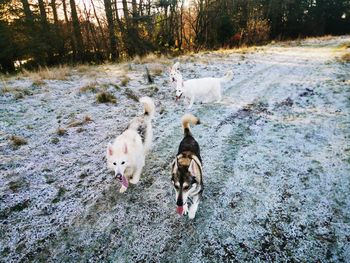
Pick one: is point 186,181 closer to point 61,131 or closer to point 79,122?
point 61,131

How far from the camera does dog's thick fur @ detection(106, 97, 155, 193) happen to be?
142 inches

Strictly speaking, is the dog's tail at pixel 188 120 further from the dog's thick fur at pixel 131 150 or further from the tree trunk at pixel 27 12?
the tree trunk at pixel 27 12

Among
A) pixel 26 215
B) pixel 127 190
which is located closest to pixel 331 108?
pixel 127 190

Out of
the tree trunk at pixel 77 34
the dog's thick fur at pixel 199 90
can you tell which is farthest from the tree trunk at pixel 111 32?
the dog's thick fur at pixel 199 90

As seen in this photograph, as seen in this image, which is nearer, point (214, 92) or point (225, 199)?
point (225, 199)

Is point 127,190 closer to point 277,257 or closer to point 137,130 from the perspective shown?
point 137,130

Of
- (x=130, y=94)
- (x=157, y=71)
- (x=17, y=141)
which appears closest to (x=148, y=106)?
(x=17, y=141)

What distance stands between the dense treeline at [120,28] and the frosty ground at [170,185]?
254 inches

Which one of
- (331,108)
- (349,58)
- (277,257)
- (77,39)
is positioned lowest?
(277,257)

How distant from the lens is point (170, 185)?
4109 mm

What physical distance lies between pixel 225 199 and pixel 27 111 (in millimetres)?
6009

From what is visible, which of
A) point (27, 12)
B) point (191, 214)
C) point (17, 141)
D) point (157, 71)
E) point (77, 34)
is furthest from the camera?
point (77, 34)

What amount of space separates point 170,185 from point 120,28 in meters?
15.1

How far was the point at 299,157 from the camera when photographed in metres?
4.55
